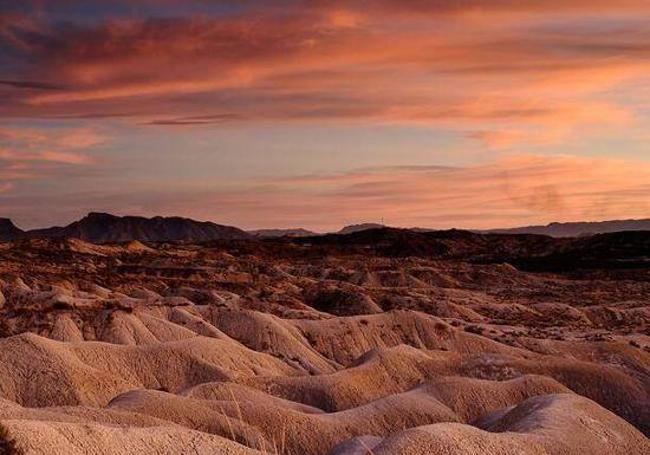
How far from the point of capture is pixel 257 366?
→ 5344cm

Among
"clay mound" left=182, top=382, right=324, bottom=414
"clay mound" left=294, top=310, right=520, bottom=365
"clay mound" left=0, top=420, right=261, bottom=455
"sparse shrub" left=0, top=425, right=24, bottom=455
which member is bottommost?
"clay mound" left=294, top=310, right=520, bottom=365

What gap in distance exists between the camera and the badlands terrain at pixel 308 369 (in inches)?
944

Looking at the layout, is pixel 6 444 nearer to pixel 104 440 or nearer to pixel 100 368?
pixel 104 440

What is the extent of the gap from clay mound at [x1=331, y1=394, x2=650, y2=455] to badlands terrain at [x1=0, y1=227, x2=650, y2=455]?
Answer: 0.07 meters

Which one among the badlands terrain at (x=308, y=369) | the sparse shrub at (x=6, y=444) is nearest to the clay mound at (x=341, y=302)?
the badlands terrain at (x=308, y=369)

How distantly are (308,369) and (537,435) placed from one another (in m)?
33.4

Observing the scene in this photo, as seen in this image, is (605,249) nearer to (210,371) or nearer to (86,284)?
(86,284)

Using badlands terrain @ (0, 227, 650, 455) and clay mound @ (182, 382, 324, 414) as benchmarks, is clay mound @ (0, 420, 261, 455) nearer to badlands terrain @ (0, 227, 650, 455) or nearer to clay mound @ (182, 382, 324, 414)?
badlands terrain @ (0, 227, 650, 455)

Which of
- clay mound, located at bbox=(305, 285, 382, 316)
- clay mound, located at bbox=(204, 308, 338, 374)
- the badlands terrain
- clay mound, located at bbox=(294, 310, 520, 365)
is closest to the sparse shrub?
the badlands terrain

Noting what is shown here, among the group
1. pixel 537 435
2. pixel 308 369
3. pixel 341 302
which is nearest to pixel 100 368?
pixel 308 369

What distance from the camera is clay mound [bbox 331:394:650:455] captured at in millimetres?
22125

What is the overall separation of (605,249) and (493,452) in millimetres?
176088

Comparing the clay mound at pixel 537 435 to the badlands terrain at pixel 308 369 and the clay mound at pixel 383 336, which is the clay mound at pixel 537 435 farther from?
the clay mound at pixel 383 336

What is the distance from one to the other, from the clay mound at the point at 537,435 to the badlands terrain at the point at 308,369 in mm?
74
